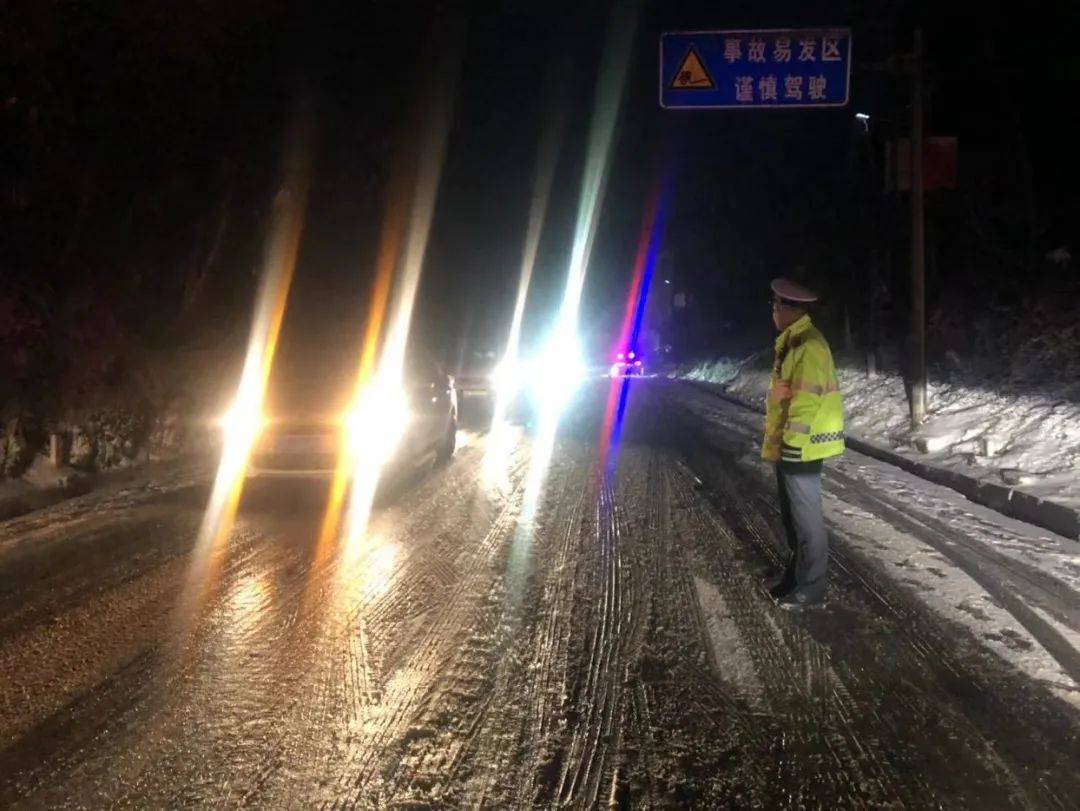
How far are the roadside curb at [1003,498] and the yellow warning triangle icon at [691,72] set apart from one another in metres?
5.86

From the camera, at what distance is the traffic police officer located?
565 centimetres

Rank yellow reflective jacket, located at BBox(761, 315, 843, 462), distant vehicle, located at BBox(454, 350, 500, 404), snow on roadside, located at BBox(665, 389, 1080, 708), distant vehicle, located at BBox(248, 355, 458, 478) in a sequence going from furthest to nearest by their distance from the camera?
1. distant vehicle, located at BBox(454, 350, 500, 404)
2. distant vehicle, located at BBox(248, 355, 458, 478)
3. yellow reflective jacket, located at BBox(761, 315, 843, 462)
4. snow on roadside, located at BBox(665, 389, 1080, 708)

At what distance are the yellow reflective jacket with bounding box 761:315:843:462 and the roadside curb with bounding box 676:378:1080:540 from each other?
130 inches

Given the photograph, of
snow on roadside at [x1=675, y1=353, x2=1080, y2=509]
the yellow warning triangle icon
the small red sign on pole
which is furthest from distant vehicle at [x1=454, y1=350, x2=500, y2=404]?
the small red sign on pole

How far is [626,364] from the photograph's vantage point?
3991 centimetres

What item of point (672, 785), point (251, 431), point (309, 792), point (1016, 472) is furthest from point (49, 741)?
point (1016, 472)

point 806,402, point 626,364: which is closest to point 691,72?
point 806,402

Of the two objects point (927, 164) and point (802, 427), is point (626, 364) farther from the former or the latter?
point (802, 427)

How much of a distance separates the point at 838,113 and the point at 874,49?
867 cm

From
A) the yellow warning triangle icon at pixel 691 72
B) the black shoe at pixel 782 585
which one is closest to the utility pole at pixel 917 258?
the yellow warning triangle icon at pixel 691 72

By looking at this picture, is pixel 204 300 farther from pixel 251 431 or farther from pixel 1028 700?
pixel 1028 700

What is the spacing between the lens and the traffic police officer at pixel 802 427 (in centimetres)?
565

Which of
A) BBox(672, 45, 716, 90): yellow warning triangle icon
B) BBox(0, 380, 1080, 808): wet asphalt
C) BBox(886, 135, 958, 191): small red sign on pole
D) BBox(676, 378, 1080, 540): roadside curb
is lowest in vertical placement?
BBox(0, 380, 1080, 808): wet asphalt

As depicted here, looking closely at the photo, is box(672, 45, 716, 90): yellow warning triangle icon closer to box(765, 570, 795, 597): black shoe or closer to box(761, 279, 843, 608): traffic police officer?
box(761, 279, 843, 608): traffic police officer
